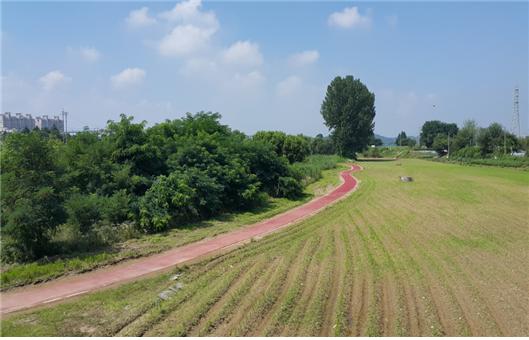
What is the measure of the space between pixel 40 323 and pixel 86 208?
6016 millimetres

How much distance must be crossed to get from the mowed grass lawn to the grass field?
Answer: 2.06 meters

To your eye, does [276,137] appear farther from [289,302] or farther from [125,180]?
[289,302]

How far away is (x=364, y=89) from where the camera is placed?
78000mm

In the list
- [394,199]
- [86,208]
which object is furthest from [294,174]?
[86,208]

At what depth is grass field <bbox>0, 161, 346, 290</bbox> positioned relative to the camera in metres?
9.91

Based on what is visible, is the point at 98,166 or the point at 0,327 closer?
Answer: the point at 0,327

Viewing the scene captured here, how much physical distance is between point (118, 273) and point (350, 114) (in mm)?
70005

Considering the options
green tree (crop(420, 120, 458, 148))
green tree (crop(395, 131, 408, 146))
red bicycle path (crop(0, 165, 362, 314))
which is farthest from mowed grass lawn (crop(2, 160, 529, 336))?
green tree (crop(395, 131, 408, 146))

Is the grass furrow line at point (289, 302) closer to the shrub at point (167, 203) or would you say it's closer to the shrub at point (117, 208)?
the shrub at point (167, 203)

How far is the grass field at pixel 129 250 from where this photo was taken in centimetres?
991

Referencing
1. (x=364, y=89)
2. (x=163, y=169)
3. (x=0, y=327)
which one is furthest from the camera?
(x=364, y=89)

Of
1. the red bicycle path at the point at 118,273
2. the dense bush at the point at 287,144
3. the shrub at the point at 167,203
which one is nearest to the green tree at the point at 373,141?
the dense bush at the point at 287,144

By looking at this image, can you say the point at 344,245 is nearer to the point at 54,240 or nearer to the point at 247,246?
the point at 247,246

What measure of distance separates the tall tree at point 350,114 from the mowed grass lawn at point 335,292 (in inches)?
2435
